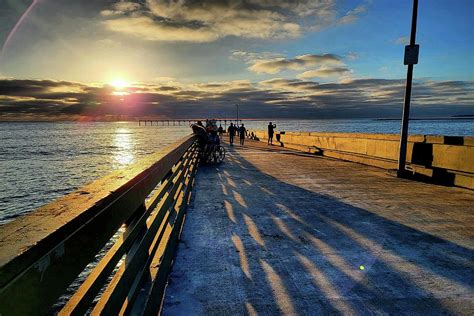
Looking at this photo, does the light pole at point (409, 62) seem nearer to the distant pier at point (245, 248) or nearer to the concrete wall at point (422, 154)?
the concrete wall at point (422, 154)

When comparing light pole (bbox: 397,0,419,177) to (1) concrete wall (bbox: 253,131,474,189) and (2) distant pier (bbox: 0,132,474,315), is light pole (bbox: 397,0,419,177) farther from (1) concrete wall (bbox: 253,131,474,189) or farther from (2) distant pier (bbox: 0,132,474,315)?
(2) distant pier (bbox: 0,132,474,315)

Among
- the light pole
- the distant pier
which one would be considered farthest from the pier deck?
the light pole

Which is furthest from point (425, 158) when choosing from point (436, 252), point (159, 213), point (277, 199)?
point (159, 213)

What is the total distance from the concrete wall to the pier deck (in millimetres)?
→ 1020

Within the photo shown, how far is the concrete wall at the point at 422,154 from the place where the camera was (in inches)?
342

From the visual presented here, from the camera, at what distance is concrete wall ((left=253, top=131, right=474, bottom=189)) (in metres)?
8.70

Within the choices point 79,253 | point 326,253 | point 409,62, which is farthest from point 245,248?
point 409,62

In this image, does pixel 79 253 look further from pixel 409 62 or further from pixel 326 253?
pixel 409 62

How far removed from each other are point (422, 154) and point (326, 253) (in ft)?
26.1

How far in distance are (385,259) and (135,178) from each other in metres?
3.64

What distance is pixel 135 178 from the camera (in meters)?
2.54

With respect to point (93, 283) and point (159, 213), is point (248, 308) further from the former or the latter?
point (93, 283)

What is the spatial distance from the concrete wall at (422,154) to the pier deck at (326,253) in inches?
40.2

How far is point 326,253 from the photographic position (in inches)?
174
